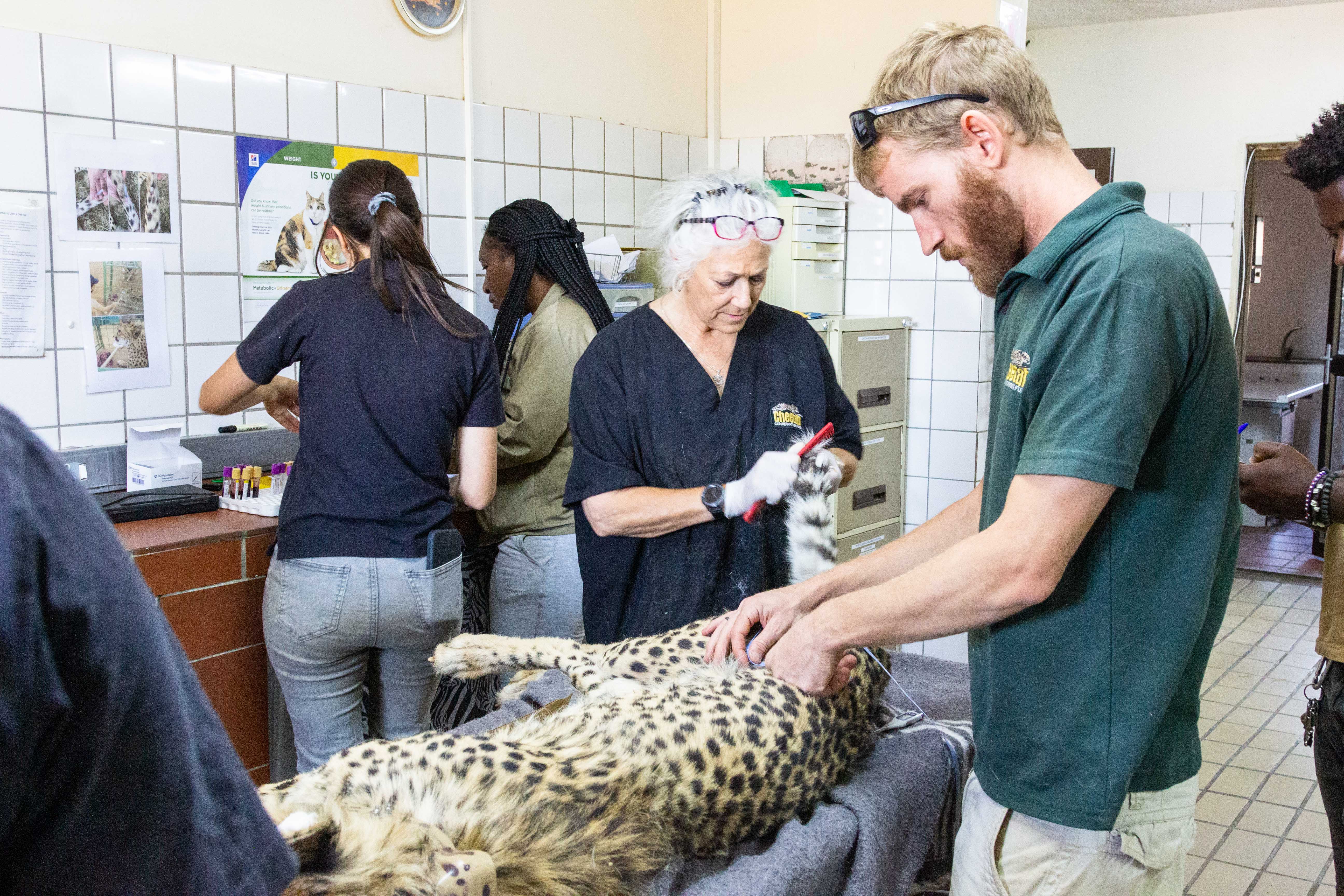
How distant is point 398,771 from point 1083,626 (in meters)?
0.89

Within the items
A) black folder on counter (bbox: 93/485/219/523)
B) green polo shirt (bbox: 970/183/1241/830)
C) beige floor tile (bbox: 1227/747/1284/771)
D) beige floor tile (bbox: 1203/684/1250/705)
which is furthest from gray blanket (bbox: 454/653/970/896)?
beige floor tile (bbox: 1203/684/1250/705)

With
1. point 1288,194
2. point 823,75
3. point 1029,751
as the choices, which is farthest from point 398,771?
point 1288,194

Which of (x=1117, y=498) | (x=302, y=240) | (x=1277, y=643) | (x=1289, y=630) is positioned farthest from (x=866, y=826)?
(x=1289, y=630)

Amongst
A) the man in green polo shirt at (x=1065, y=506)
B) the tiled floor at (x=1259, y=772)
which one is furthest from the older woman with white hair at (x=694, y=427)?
the tiled floor at (x=1259, y=772)

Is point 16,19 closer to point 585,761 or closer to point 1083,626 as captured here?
point 585,761

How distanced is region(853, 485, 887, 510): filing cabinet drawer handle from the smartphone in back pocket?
219 centimetres

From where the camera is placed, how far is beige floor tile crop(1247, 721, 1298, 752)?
4031 millimetres

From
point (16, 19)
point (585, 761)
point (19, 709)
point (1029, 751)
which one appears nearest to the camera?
point (19, 709)

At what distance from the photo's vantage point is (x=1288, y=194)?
729 cm

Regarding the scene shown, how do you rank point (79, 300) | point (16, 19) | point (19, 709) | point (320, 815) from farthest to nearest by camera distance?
point (79, 300), point (16, 19), point (320, 815), point (19, 709)

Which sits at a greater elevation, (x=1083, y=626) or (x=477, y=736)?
(x=1083, y=626)

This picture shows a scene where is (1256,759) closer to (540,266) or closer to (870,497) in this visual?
(870,497)

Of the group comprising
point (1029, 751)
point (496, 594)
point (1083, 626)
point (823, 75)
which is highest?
point (823, 75)

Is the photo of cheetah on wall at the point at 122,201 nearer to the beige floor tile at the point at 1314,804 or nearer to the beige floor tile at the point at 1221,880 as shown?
the beige floor tile at the point at 1221,880
